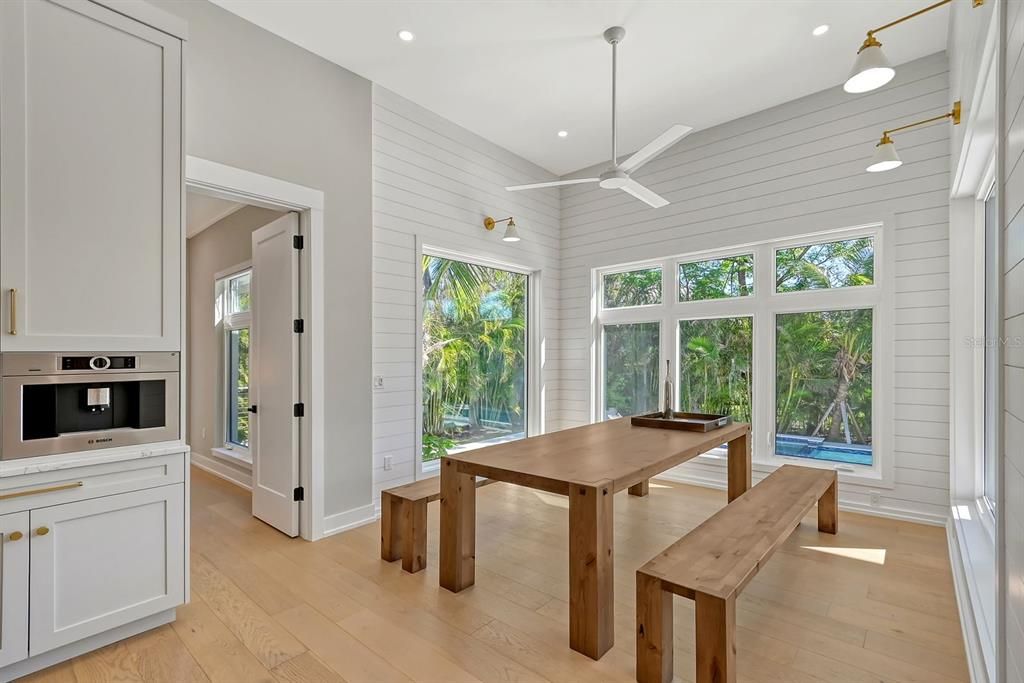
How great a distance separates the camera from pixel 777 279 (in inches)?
170

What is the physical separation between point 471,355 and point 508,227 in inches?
51.8

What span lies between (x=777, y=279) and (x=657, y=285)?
44.5 inches

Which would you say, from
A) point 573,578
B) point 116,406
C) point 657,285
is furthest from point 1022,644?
point 657,285

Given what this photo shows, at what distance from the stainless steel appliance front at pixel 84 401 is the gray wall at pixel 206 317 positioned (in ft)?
9.72

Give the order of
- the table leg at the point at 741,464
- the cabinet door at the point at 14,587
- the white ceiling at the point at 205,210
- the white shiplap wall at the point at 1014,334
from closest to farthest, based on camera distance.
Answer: the white shiplap wall at the point at 1014,334
the cabinet door at the point at 14,587
the table leg at the point at 741,464
the white ceiling at the point at 205,210

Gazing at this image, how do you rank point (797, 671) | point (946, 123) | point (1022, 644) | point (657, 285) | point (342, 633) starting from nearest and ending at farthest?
1. point (1022, 644)
2. point (797, 671)
3. point (342, 633)
4. point (946, 123)
5. point (657, 285)

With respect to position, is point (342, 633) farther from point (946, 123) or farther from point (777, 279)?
point (946, 123)

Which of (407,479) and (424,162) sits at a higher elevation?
(424,162)

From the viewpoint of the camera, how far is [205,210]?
5.14 m

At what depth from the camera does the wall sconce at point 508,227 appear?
15.1ft

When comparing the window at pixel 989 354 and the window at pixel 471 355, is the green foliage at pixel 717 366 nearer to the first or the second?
the window at pixel 989 354

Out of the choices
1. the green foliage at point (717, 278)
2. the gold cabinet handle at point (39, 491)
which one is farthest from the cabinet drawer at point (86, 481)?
the green foliage at point (717, 278)

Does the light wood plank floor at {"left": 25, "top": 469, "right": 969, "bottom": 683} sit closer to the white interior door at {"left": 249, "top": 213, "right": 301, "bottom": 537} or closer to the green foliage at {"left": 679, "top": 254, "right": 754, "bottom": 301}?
the white interior door at {"left": 249, "top": 213, "right": 301, "bottom": 537}

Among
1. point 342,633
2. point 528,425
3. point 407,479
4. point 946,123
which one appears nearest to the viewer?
point 342,633
